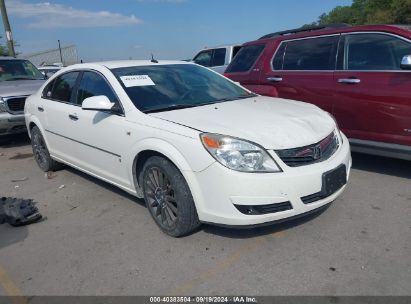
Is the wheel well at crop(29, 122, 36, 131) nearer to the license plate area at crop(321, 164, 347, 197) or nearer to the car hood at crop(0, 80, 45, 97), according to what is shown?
the car hood at crop(0, 80, 45, 97)

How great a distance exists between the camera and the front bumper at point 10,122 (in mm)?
7484

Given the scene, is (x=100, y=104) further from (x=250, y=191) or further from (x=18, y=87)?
(x=18, y=87)

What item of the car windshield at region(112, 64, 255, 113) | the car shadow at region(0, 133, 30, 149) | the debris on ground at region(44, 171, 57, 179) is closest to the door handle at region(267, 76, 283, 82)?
the car windshield at region(112, 64, 255, 113)

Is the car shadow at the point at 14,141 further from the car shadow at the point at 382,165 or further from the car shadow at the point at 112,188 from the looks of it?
the car shadow at the point at 382,165

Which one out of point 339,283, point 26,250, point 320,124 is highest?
point 320,124

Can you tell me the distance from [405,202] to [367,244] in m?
1.05

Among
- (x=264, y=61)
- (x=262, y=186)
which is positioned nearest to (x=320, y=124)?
(x=262, y=186)

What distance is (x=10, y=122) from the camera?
7523mm

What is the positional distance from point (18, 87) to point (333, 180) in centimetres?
689

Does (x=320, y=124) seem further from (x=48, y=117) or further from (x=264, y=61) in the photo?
(x=48, y=117)

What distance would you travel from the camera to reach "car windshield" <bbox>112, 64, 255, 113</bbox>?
390 centimetres

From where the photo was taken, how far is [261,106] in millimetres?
3965

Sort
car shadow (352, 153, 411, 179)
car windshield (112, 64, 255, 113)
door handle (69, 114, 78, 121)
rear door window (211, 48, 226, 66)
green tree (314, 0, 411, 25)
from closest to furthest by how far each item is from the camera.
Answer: car windshield (112, 64, 255, 113) → door handle (69, 114, 78, 121) → car shadow (352, 153, 411, 179) → rear door window (211, 48, 226, 66) → green tree (314, 0, 411, 25)

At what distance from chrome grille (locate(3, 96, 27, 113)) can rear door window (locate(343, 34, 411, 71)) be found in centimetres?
606
